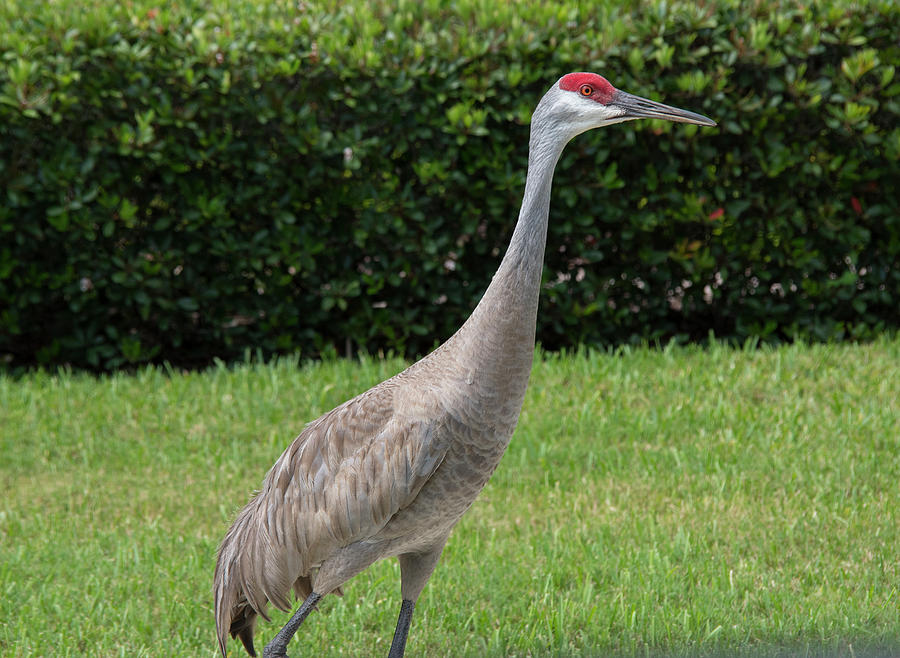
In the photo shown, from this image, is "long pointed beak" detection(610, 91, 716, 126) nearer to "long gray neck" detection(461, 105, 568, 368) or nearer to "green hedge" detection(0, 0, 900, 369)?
"long gray neck" detection(461, 105, 568, 368)

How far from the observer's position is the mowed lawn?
4051mm

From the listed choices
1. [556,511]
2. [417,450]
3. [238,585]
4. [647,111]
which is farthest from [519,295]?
[556,511]

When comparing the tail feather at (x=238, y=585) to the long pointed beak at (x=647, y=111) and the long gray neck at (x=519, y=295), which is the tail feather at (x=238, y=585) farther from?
the long pointed beak at (x=647, y=111)

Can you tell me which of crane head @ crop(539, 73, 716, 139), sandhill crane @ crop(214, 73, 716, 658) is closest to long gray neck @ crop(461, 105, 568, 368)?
sandhill crane @ crop(214, 73, 716, 658)

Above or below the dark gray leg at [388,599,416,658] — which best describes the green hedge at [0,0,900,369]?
above

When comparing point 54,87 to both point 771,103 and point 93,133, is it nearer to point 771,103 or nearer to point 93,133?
point 93,133

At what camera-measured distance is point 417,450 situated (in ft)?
10.5

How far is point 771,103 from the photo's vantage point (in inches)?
260

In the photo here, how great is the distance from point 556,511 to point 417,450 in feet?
6.38

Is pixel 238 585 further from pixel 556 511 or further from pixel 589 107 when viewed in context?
pixel 589 107

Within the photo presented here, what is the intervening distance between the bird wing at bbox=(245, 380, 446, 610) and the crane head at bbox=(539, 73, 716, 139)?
1.04 metres

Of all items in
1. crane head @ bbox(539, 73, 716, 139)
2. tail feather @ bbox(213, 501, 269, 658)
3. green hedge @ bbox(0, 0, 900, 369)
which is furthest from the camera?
green hedge @ bbox(0, 0, 900, 369)

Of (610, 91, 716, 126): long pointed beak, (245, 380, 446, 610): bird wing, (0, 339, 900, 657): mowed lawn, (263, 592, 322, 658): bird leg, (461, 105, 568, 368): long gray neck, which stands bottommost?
(0, 339, 900, 657): mowed lawn

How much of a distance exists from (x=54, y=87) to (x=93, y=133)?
343 mm
